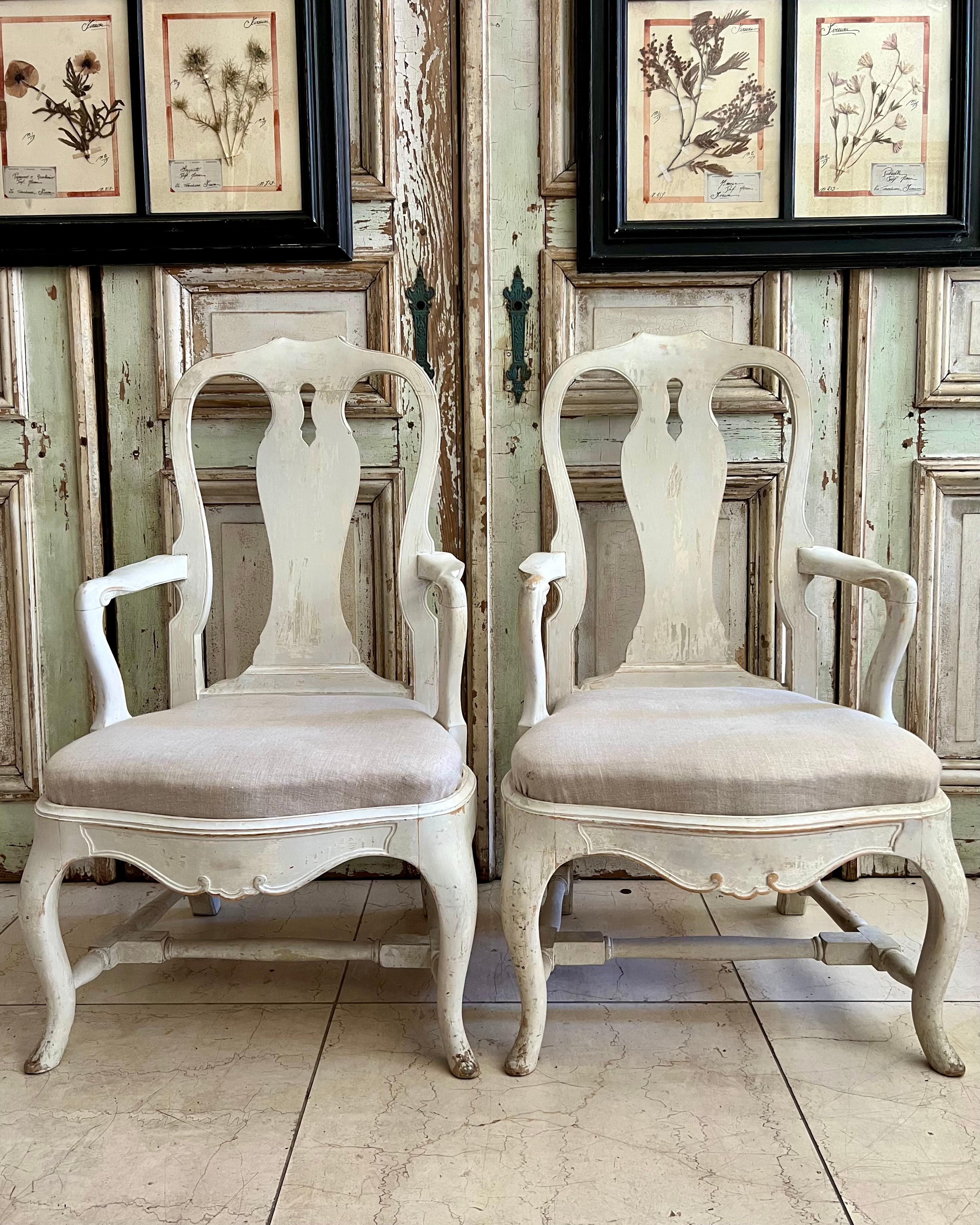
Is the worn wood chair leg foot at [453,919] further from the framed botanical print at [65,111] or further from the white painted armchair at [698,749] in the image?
the framed botanical print at [65,111]

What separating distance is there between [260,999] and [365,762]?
62 centimetres

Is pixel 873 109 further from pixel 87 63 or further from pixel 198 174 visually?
pixel 87 63

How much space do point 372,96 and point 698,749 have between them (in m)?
1.57

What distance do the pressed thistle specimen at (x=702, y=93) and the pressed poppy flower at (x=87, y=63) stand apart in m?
1.17

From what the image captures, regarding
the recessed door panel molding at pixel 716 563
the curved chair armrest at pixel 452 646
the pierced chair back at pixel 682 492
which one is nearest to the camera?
the curved chair armrest at pixel 452 646

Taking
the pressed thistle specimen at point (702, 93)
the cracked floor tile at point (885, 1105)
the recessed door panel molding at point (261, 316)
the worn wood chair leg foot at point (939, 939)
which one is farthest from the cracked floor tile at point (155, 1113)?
the pressed thistle specimen at point (702, 93)

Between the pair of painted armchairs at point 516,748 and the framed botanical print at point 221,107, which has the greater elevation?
the framed botanical print at point 221,107

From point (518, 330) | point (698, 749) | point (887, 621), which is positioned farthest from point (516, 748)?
point (518, 330)

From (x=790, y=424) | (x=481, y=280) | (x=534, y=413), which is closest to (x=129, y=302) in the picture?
(x=481, y=280)

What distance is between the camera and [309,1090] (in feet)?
4.73

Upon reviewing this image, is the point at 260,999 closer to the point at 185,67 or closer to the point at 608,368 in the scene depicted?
the point at 608,368

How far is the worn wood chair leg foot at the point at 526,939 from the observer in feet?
4.66

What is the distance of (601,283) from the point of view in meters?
2.12

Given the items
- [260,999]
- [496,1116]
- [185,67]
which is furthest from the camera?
[185,67]
